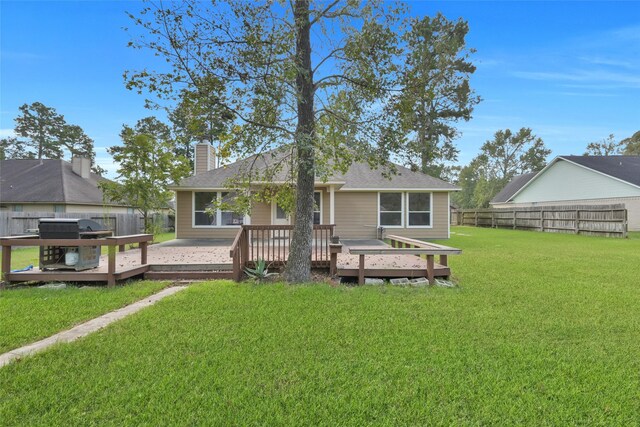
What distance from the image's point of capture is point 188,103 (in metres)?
5.23

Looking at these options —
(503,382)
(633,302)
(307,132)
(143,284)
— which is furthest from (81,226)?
(633,302)

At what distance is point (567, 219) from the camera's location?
18219 millimetres

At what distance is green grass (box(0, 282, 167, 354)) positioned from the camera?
3.63 meters

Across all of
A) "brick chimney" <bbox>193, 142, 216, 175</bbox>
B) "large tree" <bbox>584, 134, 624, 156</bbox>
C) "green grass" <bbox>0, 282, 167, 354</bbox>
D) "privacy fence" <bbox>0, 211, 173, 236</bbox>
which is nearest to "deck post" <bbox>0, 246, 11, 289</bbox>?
"green grass" <bbox>0, 282, 167, 354</bbox>

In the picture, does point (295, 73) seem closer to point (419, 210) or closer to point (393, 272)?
point (393, 272)

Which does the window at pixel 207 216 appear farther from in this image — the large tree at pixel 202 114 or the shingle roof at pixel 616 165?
the shingle roof at pixel 616 165

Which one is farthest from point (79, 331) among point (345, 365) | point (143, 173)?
point (143, 173)

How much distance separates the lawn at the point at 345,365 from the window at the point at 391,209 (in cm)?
991

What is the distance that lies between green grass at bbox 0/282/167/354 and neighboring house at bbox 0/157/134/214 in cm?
1277

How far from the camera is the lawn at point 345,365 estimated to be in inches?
85.1

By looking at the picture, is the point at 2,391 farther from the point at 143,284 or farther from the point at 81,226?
the point at 81,226

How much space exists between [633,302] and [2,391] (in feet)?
23.2

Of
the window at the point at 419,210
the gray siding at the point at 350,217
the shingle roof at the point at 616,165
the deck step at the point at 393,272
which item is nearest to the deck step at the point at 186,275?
the deck step at the point at 393,272

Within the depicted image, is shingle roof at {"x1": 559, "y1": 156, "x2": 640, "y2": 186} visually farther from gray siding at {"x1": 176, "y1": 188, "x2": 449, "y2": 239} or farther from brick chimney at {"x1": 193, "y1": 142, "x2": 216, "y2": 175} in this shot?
brick chimney at {"x1": 193, "y1": 142, "x2": 216, "y2": 175}
